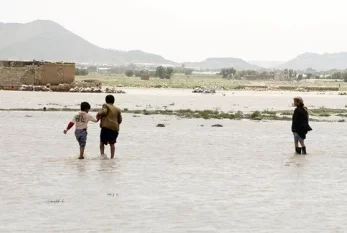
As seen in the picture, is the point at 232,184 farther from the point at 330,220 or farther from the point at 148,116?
the point at 148,116

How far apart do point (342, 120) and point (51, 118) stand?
13655 mm

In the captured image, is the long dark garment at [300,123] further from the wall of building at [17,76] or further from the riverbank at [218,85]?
the riverbank at [218,85]

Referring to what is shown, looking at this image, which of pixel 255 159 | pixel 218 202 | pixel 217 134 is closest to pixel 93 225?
pixel 218 202

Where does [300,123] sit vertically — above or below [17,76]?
above

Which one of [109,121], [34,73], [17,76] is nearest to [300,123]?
[109,121]

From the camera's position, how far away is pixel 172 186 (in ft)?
42.8

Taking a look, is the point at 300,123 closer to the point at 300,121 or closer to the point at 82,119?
the point at 300,121

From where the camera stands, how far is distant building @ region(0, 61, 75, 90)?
266ft

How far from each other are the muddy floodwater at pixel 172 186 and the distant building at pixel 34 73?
5723 centimetres

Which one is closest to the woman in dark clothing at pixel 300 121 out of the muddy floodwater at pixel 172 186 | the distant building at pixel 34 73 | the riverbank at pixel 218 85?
the muddy floodwater at pixel 172 186

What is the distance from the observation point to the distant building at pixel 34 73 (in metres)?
81.1

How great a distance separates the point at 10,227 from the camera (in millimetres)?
9234

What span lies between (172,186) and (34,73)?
69.8 meters

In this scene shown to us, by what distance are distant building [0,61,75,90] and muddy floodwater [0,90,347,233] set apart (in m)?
57.2
